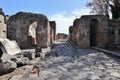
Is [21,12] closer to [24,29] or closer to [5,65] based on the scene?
[24,29]

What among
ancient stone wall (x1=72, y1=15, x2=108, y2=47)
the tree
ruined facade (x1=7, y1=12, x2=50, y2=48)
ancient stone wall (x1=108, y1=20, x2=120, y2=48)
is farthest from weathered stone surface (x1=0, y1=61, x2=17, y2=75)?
the tree

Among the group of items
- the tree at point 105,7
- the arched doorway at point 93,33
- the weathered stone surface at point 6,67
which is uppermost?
the tree at point 105,7

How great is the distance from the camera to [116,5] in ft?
82.6

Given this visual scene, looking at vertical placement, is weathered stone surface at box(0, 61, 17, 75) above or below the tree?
below

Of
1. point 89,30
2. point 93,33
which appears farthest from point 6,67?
point 93,33

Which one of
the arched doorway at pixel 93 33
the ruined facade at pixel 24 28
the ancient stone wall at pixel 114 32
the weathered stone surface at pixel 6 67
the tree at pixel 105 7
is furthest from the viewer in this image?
the tree at pixel 105 7

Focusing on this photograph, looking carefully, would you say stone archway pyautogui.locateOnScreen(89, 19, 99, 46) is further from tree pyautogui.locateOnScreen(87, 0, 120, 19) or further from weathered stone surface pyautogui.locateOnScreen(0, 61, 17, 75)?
weathered stone surface pyautogui.locateOnScreen(0, 61, 17, 75)

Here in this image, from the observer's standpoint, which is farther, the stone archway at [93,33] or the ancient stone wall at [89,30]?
the stone archway at [93,33]

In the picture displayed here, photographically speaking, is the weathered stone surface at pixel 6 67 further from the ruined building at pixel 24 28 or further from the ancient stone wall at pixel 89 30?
the ancient stone wall at pixel 89 30

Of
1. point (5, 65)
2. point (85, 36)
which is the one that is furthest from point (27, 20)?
point (5, 65)

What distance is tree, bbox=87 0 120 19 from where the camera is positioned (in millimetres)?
24891

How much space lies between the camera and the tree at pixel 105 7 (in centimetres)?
2489

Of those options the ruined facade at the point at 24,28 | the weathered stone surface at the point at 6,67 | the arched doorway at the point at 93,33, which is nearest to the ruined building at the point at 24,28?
the ruined facade at the point at 24,28

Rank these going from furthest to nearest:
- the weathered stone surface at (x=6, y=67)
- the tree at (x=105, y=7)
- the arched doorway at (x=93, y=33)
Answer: the tree at (x=105, y=7) → the arched doorway at (x=93, y=33) → the weathered stone surface at (x=6, y=67)
